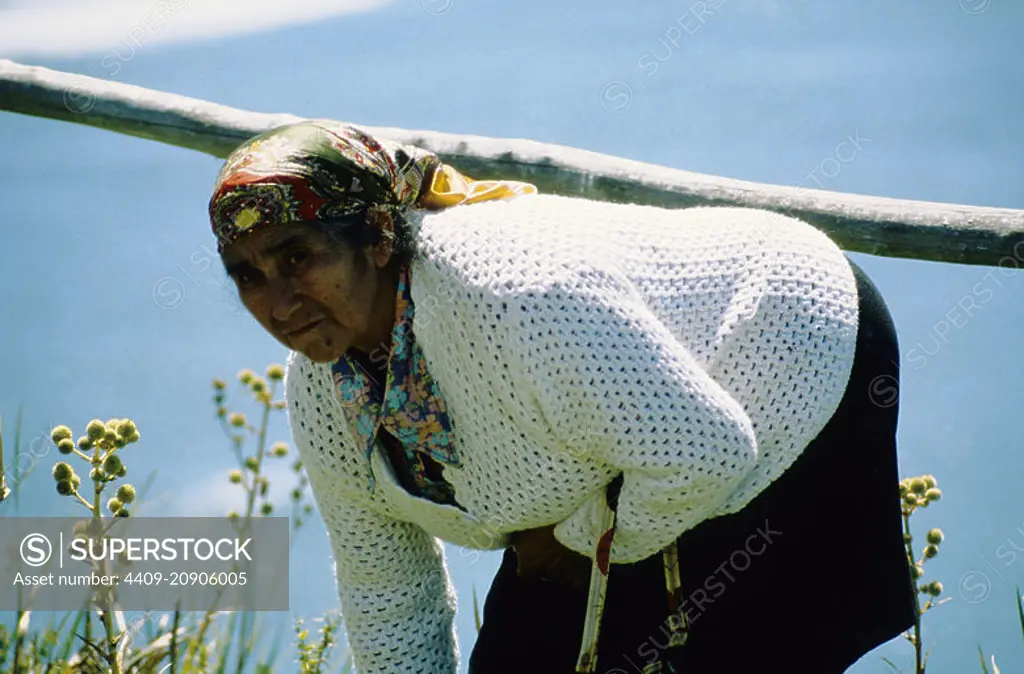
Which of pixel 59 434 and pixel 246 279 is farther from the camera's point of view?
pixel 59 434

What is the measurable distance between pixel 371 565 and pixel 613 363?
2.10ft

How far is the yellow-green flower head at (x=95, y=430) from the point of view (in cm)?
204

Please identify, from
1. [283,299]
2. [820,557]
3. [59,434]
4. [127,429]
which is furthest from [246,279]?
[820,557]

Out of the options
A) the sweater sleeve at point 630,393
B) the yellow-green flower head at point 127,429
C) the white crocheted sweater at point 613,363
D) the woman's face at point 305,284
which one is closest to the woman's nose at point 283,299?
the woman's face at point 305,284

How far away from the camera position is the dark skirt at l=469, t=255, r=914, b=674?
185 centimetres

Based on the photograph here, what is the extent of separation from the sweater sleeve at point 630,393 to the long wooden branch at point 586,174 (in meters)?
0.80

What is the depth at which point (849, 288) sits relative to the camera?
6.01ft

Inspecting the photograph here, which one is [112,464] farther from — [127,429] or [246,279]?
[246,279]

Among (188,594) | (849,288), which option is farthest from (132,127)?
(849,288)

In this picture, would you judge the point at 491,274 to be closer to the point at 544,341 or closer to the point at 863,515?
the point at 544,341

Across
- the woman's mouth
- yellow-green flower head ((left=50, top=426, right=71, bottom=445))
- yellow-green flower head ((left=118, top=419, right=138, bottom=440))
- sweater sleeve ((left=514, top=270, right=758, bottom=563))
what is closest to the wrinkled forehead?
the woman's mouth

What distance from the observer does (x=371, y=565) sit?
2082 mm

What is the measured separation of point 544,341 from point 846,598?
60 cm

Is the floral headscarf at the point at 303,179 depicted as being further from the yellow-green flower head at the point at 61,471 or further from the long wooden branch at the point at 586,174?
the long wooden branch at the point at 586,174
